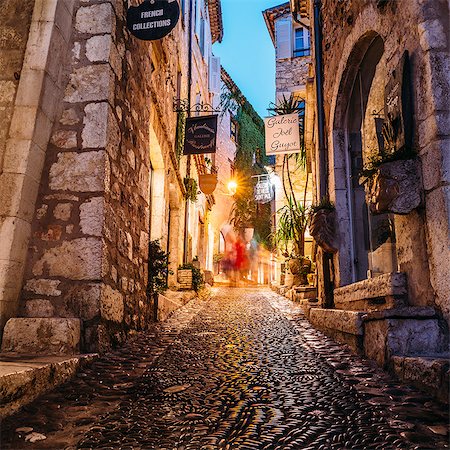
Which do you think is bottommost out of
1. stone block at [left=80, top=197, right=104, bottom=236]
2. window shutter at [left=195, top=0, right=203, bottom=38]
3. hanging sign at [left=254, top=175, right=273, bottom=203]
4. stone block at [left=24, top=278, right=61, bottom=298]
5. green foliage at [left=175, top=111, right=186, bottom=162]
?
stone block at [left=24, top=278, right=61, bottom=298]

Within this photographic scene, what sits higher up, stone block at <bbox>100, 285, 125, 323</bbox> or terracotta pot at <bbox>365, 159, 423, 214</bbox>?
terracotta pot at <bbox>365, 159, 423, 214</bbox>

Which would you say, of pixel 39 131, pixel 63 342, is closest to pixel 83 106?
pixel 39 131

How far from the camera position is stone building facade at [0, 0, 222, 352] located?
311cm

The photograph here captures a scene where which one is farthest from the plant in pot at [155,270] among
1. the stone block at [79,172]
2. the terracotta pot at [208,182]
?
the terracotta pot at [208,182]

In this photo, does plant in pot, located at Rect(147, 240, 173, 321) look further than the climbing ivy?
No

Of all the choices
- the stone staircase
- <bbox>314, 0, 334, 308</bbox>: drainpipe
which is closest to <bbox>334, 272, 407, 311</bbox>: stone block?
the stone staircase

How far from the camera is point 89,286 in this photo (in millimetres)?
3180

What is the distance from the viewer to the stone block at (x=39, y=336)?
112 inches

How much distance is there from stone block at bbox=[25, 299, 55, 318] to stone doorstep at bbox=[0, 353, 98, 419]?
0.48 meters

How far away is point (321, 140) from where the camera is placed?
6168 millimetres

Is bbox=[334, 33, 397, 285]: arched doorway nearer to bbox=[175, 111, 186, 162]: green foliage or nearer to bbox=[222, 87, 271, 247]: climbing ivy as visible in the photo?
bbox=[175, 111, 186, 162]: green foliage

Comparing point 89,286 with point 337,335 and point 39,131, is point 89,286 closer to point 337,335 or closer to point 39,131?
point 39,131

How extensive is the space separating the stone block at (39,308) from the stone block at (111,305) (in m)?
0.39

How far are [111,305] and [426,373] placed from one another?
7.98 ft
